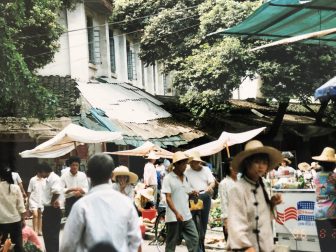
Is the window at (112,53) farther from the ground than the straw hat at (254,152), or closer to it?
farther from the ground

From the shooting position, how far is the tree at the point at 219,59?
21.0m

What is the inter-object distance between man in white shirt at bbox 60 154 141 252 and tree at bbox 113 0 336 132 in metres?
17.2

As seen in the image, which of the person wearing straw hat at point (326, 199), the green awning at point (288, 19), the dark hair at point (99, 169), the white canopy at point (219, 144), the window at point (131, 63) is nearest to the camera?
the dark hair at point (99, 169)

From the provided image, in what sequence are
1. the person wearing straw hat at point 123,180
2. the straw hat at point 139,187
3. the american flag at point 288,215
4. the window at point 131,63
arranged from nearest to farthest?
the person wearing straw hat at point 123,180
the american flag at point 288,215
the straw hat at point 139,187
the window at point 131,63

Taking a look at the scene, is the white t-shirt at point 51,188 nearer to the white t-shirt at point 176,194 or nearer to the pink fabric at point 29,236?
the pink fabric at point 29,236

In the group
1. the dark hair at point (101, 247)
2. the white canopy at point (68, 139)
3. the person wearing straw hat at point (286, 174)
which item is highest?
the white canopy at point (68, 139)

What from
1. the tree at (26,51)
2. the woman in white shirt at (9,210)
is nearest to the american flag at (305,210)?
the woman in white shirt at (9,210)

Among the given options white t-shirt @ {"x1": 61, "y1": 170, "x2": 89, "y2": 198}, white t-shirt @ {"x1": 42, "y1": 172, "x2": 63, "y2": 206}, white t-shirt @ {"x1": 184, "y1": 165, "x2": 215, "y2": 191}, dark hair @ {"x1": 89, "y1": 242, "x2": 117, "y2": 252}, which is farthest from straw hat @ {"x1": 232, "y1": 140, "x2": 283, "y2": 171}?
white t-shirt @ {"x1": 61, "y1": 170, "x2": 89, "y2": 198}

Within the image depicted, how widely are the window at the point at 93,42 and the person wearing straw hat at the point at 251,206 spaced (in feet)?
61.6

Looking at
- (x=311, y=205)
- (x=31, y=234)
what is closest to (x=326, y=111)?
(x=311, y=205)

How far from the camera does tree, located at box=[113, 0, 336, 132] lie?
68.8 ft

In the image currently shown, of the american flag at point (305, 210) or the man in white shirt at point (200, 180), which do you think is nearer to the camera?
the american flag at point (305, 210)

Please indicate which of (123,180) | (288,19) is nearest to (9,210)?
(123,180)

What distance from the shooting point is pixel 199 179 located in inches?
378
